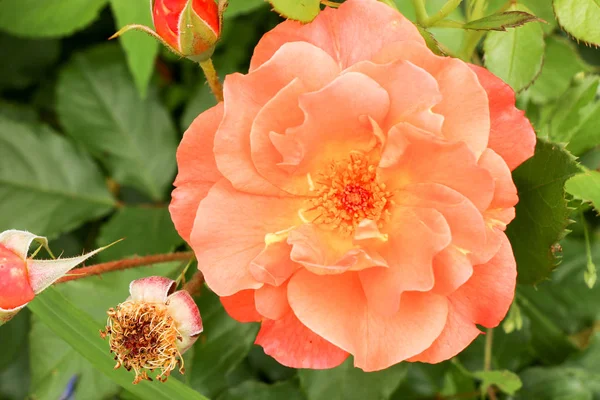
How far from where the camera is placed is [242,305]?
34.7 inches

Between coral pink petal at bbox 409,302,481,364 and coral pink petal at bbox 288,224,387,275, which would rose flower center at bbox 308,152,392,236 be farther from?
coral pink petal at bbox 409,302,481,364

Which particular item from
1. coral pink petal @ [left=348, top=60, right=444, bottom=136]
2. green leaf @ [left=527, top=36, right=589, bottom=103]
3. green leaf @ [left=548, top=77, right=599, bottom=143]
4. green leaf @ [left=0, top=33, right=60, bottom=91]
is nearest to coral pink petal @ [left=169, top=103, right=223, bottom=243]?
coral pink petal @ [left=348, top=60, right=444, bottom=136]

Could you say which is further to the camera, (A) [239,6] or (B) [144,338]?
(A) [239,6]

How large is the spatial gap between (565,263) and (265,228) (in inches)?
33.0

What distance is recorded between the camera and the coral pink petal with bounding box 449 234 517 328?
0.80m

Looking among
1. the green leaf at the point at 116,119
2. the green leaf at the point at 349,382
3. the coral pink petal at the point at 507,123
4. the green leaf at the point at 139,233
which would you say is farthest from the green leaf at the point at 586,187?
the green leaf at the point at 116,119

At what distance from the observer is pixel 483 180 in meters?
0.74

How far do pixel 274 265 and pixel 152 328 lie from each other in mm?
189

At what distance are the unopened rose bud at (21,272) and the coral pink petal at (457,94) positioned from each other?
0.47m

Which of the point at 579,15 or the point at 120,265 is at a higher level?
the point at 579,15

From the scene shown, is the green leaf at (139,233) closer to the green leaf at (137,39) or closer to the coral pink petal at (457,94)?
the green leaf at (137,39)

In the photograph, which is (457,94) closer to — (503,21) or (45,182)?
(503,21)

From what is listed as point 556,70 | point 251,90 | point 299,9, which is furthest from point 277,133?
point 556,70

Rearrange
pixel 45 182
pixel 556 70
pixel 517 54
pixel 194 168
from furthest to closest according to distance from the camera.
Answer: pixel 45 182, pixel 556 70, pixel 517 54, pixel 194 168
